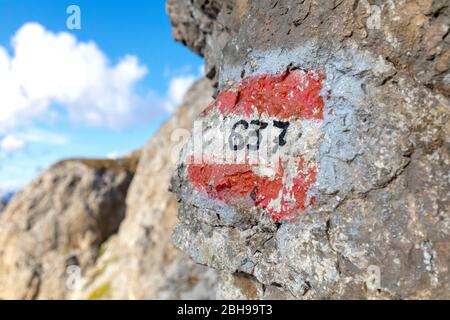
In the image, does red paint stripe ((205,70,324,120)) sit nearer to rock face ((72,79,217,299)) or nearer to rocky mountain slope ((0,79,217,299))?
rock face ((72,79,217,299))

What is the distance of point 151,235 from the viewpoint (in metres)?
26.3

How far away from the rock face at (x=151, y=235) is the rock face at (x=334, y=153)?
10955mm

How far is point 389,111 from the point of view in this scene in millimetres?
5176

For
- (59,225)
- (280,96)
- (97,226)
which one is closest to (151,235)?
(97,226)

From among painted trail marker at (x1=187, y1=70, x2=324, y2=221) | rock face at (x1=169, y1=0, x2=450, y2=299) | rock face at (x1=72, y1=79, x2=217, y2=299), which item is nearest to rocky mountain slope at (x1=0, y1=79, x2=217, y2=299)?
rock face at (x1=72, y1=79, x2=217, y2=299)

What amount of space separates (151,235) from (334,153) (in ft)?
73.5

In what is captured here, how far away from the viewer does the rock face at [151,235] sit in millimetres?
23391

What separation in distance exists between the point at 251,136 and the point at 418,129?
250 cm

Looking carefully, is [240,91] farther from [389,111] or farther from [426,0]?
[426,0]

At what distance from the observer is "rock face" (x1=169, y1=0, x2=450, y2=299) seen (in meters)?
4.96

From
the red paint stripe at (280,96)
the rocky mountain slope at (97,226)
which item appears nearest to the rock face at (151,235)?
the rocky mountain slope at (97,226)

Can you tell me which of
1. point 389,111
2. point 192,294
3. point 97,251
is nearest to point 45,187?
point 97,251

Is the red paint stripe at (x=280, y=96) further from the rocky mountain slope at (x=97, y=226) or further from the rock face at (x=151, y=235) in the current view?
the rocky mountain slope at (x=97, y=226)

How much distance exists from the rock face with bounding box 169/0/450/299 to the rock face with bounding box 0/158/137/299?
109ft
